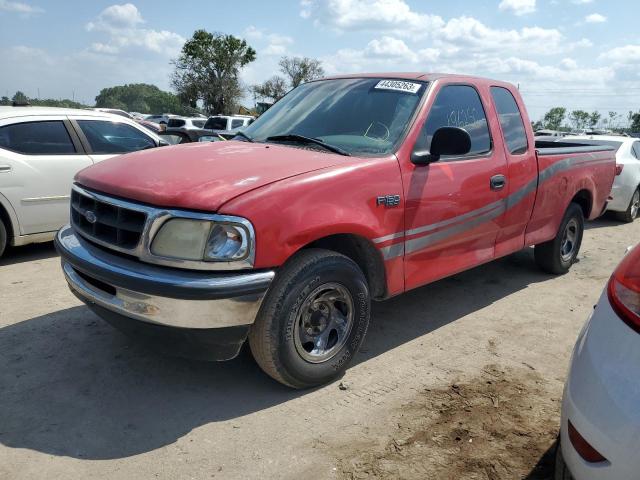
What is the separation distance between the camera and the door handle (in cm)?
423

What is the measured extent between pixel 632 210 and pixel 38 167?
957 centimetres

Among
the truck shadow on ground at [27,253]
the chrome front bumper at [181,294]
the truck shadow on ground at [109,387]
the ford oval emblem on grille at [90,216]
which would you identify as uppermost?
the ford oval emblem on grille at [90,216]

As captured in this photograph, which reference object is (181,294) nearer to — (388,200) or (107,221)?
(107,221)

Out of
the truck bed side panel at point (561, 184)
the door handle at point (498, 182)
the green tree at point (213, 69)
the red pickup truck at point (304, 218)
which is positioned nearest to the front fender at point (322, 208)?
the red pickup truck at point (304, 218)

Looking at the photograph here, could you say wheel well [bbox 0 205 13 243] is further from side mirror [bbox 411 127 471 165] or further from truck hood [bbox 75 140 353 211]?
side mirror [bbox 411 127 471 165]

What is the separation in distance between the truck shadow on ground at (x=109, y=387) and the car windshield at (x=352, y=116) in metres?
1.52

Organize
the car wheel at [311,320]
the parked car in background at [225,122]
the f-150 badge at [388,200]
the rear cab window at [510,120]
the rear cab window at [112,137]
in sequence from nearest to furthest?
the car wheel at [311,320] < the f-150 badge at [388,200] < the rear cab window at [510,120] < the rear cab window at [112,137] < the parked car in background at [225,122]

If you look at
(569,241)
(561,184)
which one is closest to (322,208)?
(561,184)

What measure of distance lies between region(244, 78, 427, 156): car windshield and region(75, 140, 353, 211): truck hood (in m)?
0.30

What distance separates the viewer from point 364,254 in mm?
3475

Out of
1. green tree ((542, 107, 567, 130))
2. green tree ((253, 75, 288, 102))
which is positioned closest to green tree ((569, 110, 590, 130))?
green tree ((542, 107, 567, 130))

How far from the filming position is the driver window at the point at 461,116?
3828 mm

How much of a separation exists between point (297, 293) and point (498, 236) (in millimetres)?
2295

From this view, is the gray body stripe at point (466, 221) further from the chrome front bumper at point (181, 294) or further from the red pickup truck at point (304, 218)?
the chrome front bumper at point (181, 294)
